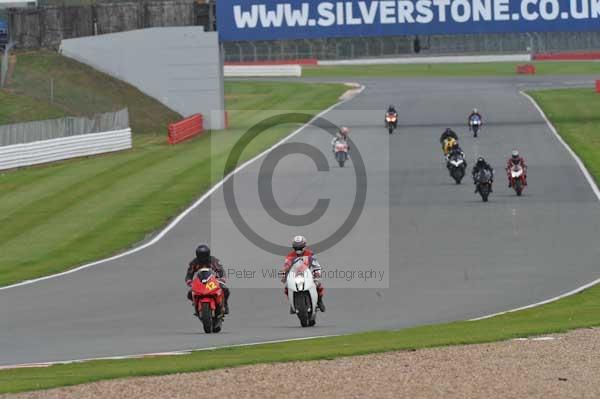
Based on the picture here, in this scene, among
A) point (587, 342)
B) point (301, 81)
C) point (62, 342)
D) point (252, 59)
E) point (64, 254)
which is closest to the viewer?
point (587, 342)

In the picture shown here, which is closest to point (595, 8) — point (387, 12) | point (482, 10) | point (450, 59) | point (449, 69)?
point (482, 10)

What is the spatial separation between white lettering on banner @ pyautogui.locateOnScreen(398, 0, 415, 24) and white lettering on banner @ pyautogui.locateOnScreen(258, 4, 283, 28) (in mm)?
5574

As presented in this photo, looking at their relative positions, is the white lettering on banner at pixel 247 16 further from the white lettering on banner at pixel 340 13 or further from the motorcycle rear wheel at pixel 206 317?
the motorcycle rear wheel at pixel 206 317

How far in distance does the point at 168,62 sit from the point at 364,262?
4536 centimetres

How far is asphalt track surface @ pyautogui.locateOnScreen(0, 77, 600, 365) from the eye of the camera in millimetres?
21203

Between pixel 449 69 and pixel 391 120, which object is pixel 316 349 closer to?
pixel 391 120

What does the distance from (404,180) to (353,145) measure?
12.1 metres

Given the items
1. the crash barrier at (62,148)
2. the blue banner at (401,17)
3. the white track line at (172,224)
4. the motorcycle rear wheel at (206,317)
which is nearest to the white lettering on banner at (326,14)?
the blue banner at (401,17)

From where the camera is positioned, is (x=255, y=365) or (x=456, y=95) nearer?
(x=255, y=365)

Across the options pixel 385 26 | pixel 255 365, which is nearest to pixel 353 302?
pixel 255 365

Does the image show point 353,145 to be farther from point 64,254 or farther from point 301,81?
point 301,81

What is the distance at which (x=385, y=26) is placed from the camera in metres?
65.9

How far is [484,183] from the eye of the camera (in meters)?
39.9

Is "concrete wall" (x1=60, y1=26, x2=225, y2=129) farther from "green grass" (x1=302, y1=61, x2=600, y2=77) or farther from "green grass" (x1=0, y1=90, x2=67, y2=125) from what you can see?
"green grass" (x1=302, y1=61, x2=600, y2=77)
